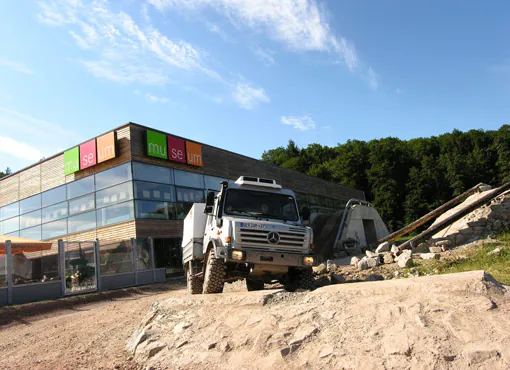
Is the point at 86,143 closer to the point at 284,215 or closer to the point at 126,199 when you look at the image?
the point at 126,199

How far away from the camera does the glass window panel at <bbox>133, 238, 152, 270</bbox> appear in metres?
18.5

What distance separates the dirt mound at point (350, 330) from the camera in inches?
149

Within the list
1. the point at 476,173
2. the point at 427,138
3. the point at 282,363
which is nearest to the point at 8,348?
the point at 282,363

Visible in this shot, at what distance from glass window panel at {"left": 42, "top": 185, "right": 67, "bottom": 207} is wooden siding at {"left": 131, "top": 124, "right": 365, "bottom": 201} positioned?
6.76 meters

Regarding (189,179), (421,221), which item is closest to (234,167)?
(189,179)

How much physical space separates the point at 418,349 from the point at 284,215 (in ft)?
17.2

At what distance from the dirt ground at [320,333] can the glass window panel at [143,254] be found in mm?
11232

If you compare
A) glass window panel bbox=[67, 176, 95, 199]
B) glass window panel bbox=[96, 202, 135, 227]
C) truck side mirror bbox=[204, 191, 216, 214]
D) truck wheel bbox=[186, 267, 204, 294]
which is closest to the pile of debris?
truck wheel bbox=[186, 267, 204, 294]

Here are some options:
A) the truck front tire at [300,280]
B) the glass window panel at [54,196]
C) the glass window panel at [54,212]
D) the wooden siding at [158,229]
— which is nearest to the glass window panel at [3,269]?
the wooden siding at [158,229]

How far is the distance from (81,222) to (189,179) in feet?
22.3

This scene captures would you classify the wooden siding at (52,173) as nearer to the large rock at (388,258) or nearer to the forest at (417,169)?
→ the large rock at (388,258)

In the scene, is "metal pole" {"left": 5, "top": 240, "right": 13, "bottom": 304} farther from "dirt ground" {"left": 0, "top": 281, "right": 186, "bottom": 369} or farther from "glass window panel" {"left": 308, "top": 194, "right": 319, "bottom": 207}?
"glass window panel" {"left": 308, "top": 194, "right": 319, "bottom": 207}

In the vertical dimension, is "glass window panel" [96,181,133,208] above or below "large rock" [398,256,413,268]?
above

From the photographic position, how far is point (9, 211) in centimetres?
2805
